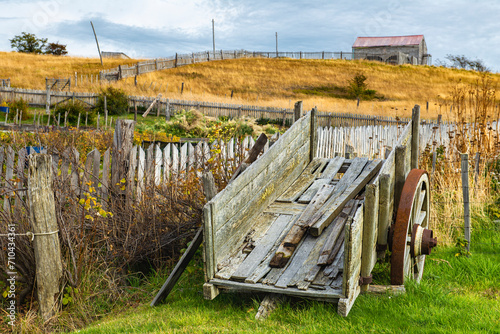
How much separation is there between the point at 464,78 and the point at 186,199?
43.5 metres

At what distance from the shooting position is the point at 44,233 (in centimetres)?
383

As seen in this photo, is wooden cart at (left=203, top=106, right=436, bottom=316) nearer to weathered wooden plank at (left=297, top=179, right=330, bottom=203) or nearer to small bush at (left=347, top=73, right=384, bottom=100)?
weathered wooden plank at (left=297, top=179, right=330, bottom=203)

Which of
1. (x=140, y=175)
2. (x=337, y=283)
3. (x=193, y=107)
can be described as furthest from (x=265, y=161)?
(x=193, y=107)

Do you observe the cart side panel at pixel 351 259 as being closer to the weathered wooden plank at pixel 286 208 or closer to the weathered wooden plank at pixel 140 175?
the weathered wooden plank at pixel 286 208

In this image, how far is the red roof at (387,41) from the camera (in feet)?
175

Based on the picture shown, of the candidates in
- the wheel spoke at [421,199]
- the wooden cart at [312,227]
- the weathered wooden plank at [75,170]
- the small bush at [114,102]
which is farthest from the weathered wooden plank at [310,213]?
the small bush at [114,102]

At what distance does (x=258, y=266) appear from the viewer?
3650 millimetres

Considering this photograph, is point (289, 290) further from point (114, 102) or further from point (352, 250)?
point (114, 102)

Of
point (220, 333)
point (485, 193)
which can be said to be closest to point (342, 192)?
point (220, 333)

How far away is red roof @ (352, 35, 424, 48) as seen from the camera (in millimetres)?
53344

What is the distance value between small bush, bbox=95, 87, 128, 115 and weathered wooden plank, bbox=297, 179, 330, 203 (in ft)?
60.3

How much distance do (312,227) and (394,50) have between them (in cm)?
5455

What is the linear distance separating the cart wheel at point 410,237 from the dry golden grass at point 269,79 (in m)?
24.6

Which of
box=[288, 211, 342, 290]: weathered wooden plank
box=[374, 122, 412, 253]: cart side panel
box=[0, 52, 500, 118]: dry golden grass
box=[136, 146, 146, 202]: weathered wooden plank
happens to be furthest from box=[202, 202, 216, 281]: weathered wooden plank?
box=[0, 52, 500, 118]: dry golden grass
